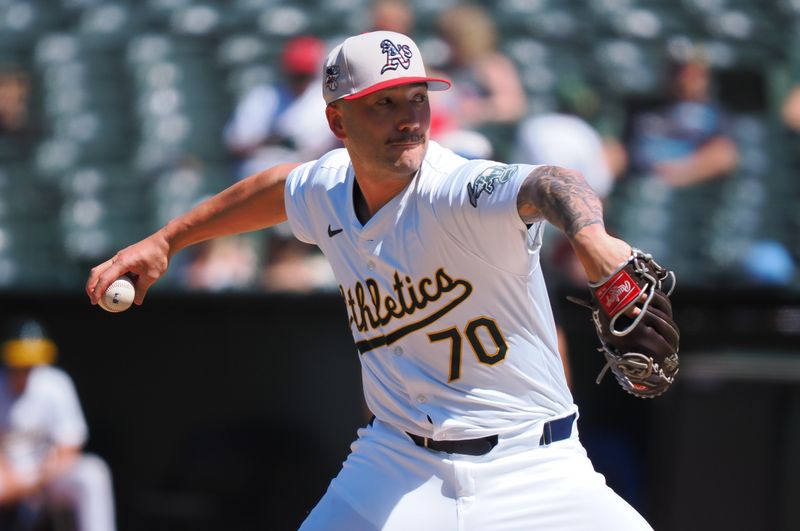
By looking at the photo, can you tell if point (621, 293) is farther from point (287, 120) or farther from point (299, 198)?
point (287, 120)

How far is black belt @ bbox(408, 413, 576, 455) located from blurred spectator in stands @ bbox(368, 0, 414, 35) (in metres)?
4.74

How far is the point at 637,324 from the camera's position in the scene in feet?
8.07

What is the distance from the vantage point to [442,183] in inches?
118

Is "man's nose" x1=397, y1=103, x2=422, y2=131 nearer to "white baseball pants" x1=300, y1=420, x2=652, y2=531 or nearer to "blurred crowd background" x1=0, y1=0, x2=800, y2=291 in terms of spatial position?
"white baseball pants" x1=300, y1=420, x2=652, y2=531

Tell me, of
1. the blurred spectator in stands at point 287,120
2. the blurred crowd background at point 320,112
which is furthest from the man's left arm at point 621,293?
the blurred spectator in stands at point 287,120

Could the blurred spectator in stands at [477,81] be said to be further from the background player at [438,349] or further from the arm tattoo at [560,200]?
the arm tattoo at [560,200]

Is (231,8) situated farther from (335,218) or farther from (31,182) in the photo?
(335,218)

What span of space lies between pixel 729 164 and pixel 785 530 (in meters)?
2.62

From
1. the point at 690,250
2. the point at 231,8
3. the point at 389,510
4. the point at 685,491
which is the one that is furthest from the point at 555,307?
the point at 231,8

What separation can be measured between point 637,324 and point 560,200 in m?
0.33

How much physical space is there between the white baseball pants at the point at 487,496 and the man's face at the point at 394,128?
765 millimetres

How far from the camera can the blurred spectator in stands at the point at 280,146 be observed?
22.1ft

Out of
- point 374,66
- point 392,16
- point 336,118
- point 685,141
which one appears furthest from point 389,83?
point 392,16

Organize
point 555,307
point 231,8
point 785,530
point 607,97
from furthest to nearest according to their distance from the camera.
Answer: point 231,8 → point 607,97 → point 785,530 → point 555,307
